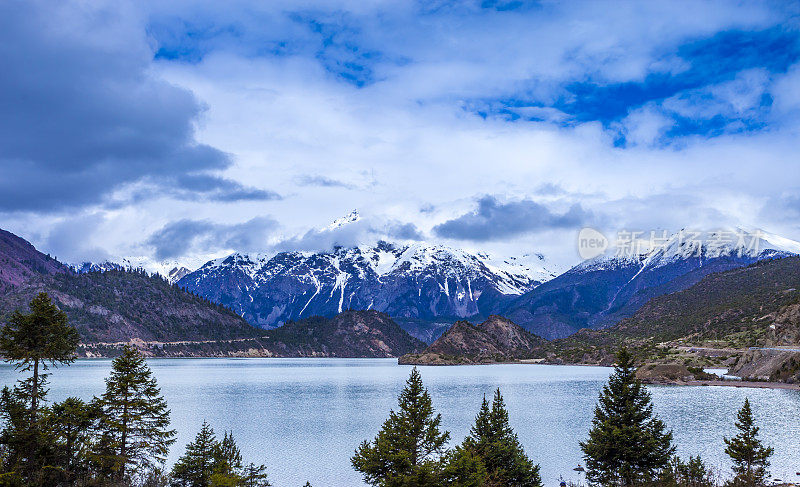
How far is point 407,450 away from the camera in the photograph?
35.4 metres

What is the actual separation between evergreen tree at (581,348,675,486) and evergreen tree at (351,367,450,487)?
1279 cm

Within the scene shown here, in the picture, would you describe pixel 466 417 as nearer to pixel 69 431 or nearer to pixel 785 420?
pixel 785 420

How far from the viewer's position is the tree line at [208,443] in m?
36.1

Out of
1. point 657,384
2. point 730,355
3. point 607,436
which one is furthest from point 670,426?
point 730,355

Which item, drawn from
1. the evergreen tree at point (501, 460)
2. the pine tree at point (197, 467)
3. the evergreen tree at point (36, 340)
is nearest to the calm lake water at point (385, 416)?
the pine tree at point (197, 467)

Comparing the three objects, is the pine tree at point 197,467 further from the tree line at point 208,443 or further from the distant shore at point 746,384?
the distant shore at point 746,384

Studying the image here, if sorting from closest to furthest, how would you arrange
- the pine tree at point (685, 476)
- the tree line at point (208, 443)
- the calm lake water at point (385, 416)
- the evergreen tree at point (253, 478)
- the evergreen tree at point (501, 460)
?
1. the tree line at point (208, 443)
2. the pine tree at point (685, 476)
3. the evergreen tree at point (253, 478)
4. the evergreen tree at point (501, 460)
5. the calm lake water at point (385, 416)

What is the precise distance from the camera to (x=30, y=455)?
38000mm

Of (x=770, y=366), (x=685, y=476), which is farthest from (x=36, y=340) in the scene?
(x=770, y=366)

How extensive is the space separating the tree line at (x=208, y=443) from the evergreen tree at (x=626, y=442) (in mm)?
67

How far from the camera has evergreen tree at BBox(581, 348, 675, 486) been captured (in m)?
40.8

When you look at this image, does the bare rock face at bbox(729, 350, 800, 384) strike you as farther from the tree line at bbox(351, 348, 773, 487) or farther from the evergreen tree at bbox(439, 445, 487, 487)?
the evergreen tree at bbox(439, 445, 487, 487)

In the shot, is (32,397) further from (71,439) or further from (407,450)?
(407,450)

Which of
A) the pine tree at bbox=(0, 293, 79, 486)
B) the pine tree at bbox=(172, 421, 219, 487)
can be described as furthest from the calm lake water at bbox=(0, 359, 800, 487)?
the pine tree at bbox=(0, 293, 79, 486)
